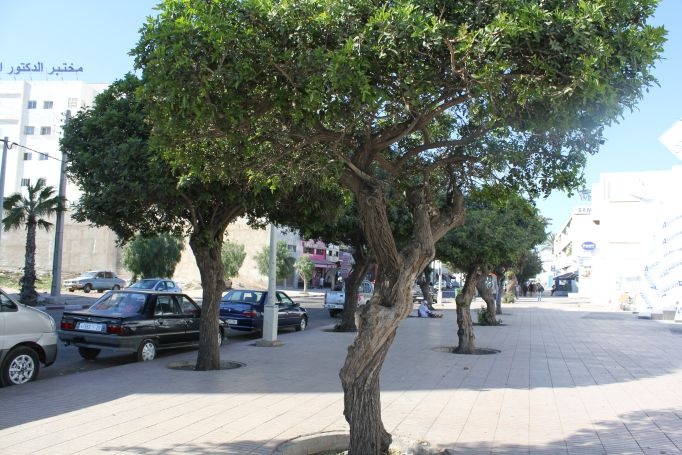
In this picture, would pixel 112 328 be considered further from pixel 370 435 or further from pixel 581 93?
pixel 581 93

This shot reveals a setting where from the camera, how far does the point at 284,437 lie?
20.8 feet

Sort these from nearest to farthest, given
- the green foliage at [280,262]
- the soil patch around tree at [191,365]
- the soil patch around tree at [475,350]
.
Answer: the soil patch around tree at [191,365] < the soil patch around tree at [475,350] < the green foliage at [280,262]

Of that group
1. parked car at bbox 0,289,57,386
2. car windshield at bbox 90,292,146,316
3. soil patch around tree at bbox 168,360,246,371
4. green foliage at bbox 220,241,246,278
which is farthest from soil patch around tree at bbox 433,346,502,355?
green foliage at bbox 220,241,246,278

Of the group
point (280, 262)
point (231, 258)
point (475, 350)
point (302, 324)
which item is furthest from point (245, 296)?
point (280, 262)

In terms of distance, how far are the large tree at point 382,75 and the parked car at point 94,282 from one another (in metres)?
36.4

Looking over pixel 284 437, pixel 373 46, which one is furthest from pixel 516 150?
pixel 284 437

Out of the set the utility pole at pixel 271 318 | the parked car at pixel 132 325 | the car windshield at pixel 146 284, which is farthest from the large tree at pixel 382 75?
the car windshield at pixel 146 284

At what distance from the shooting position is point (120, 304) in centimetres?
1209

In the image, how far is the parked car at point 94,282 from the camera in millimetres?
38656

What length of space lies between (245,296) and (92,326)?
26.3 feet

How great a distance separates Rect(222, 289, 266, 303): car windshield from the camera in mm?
18828

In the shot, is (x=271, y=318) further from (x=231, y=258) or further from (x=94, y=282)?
(x=231, y=258)

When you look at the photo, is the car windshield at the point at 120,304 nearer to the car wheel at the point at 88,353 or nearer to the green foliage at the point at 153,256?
the car wheel at the point at 88,353

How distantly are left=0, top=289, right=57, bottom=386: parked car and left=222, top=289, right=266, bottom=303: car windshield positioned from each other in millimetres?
9419
